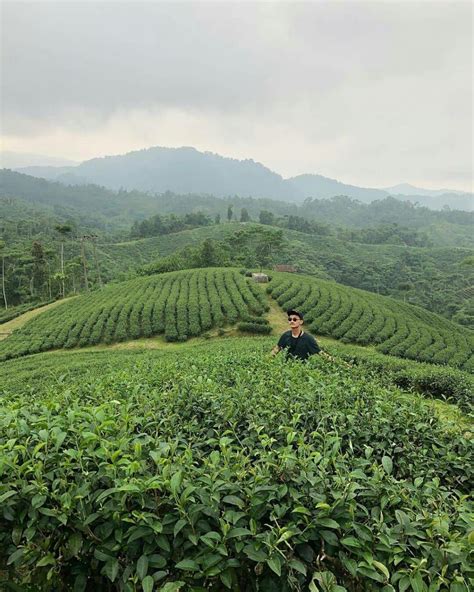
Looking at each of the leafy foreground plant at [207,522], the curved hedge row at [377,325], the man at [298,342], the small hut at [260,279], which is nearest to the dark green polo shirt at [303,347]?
the man at [298,342]

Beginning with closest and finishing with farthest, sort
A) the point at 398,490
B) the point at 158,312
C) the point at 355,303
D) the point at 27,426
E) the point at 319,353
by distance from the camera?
the point at 398,490 → the point at 27,426 → the point at 319,353 → the point at 158,312 → the point at 355,303

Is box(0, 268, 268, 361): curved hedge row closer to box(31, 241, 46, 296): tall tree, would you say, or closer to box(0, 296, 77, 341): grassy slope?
box(0, 296, 77, 341): grassy slope

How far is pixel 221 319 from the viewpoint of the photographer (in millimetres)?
21844

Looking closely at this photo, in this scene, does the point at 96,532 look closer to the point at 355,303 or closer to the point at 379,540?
the point at 379,540

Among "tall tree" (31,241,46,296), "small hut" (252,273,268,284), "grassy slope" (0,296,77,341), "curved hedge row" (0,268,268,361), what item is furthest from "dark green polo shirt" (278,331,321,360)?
"tall tree" (31,241,46,296)

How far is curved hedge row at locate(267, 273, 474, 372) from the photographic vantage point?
19273mm

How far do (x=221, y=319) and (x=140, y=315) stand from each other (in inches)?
197

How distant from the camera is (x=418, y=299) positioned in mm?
52375

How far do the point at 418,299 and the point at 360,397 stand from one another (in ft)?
178

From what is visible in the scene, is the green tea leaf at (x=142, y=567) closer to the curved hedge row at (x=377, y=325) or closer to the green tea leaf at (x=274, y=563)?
the green tea leaf at (x=274, y=563)

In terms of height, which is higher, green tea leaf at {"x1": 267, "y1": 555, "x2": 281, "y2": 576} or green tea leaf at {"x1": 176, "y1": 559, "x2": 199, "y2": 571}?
green tea leaf at {"x1": 267, "y1": 555, "x2": 281, "y2": 576}

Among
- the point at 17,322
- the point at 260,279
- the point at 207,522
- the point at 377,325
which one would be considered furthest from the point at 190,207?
the point at 207,522

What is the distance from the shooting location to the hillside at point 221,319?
20734 millimetres

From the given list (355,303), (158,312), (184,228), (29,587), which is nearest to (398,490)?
(29,587)
